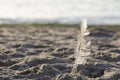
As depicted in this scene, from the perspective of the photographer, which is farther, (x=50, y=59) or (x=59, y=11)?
(x=59, y=11)

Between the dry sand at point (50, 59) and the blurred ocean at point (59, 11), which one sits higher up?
the blurred ocean at point (59, 11)

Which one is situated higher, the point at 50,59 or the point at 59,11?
the point at 59,11

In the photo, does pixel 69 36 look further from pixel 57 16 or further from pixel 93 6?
pixel 93 6

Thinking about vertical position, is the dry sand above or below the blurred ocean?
below

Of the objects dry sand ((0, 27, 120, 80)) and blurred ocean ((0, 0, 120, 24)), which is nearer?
dry sand ((0, 27, 120, 80))

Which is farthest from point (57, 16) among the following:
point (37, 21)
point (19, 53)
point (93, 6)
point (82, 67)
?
point (82, 67)
